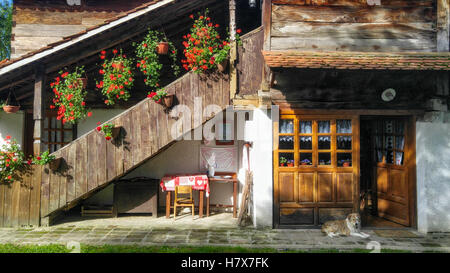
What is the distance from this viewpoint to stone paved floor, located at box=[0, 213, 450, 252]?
6.11 metres

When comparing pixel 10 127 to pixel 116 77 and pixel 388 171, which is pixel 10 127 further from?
pixel 388 171

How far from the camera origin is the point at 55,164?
273 inches

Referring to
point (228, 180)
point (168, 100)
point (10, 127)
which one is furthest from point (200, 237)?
point (10, 127)

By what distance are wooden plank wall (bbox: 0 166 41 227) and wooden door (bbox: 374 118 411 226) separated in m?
8.17

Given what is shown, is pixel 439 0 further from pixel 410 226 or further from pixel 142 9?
pixel 142 9

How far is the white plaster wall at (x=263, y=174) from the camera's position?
701 centimetres

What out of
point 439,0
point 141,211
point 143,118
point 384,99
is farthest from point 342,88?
point 141,211

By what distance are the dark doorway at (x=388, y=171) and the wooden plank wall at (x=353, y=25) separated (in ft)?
6.09

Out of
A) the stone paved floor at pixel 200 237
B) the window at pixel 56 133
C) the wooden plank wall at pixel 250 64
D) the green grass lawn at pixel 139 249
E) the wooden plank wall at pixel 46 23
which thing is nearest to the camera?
the green grass lawn at pixel 139 249

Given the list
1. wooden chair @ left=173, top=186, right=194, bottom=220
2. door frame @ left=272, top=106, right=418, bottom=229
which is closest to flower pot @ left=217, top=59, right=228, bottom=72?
door frame @ left=272, top=106, right=418, bottom=229

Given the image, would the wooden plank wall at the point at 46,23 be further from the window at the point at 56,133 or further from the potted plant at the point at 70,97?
the potted plant at the point at 70,97

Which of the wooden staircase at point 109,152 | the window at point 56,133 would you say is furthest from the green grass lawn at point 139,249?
the window at point 56,133

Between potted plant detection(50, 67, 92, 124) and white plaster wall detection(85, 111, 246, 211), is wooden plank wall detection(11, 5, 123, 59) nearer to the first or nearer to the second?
potted plant detection(50, 67, 92, 124)
